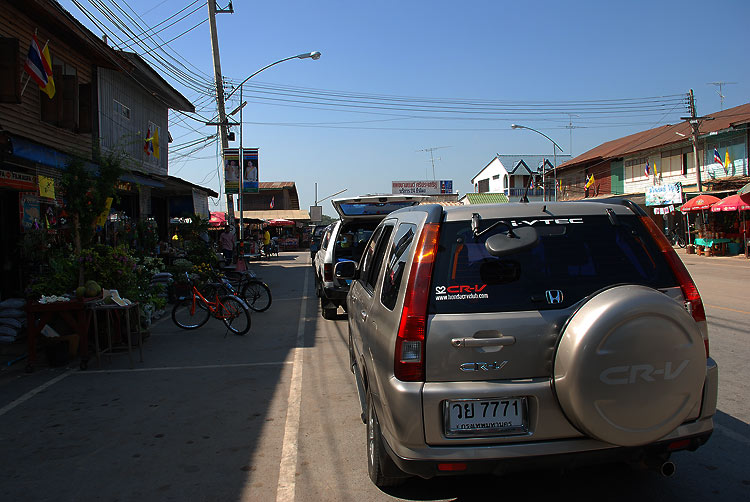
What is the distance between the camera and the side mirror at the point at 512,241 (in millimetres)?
2998

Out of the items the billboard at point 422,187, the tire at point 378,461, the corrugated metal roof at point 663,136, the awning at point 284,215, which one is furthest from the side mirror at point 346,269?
the billboard at point 422,187

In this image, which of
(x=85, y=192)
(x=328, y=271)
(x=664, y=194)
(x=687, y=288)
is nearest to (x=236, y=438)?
(x=687, y=288)

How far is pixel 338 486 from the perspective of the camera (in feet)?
12.4

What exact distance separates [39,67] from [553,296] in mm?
11223

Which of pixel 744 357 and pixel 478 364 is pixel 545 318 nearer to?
pixel 478 364

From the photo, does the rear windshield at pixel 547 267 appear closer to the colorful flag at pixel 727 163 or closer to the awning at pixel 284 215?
the colorful flag at pixel 727 163

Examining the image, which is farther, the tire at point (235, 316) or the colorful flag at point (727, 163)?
the colorful flag at point (727, 163)

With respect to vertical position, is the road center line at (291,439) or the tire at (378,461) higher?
the tire at (378,461)

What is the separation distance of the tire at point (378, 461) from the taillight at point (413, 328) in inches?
25.9

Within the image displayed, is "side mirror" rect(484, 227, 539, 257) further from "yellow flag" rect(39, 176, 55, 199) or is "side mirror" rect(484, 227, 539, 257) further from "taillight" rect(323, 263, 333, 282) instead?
"yellow flag" rect(39, 176, 55, 199)

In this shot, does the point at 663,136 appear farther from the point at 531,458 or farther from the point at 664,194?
the point at 531,458

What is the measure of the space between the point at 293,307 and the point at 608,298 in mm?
10493

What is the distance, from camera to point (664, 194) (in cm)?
3319

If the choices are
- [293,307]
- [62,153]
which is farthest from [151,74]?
[293,307]
